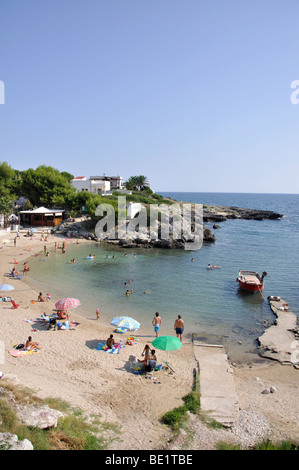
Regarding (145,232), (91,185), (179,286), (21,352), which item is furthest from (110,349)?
(91,185)

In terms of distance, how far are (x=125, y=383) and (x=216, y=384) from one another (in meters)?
3.47

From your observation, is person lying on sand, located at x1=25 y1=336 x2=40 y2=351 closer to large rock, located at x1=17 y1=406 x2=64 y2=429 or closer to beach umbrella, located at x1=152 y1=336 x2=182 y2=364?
beach umbrella, located at x1=152 y1=336 x2=182 y2=364

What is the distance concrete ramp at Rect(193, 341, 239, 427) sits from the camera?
9508mm

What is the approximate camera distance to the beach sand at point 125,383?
28.1 ft

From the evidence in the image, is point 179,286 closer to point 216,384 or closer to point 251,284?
point 251,284

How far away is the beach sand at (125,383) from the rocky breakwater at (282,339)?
716mm

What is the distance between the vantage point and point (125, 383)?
444 inches

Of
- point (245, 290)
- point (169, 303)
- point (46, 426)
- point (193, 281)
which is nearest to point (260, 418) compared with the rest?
point (46, 426)

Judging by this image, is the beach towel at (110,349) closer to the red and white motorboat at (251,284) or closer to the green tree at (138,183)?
the red and white motorboat at (251,284)

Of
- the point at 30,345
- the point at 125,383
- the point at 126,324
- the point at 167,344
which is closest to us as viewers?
the point at 125,383

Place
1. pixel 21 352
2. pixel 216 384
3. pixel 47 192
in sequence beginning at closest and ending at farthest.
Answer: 1. pixel 216 384
2. pixel 21 352
3. pixel 47 192

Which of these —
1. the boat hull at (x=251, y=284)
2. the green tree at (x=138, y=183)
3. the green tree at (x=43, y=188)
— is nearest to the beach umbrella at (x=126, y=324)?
the boat hull at (x=251, y=284)
